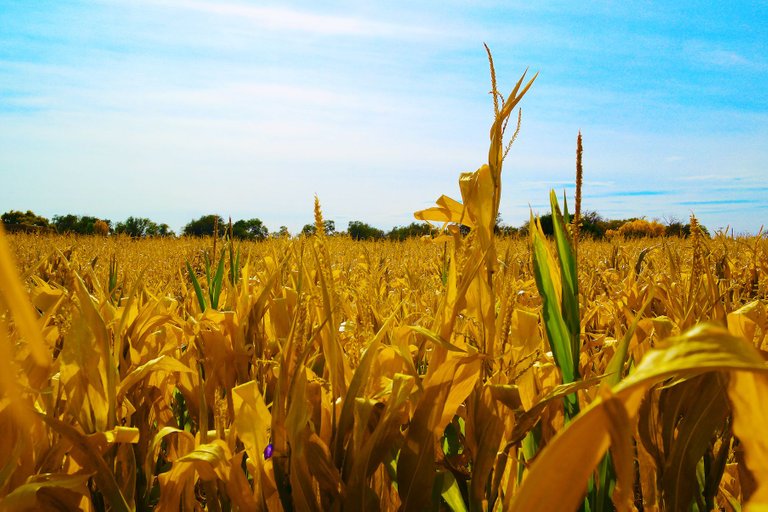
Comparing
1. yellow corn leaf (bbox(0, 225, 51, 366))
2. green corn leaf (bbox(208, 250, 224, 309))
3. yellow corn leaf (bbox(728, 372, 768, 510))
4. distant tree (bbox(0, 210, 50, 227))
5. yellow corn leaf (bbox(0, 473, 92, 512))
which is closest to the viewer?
yellow corn leaf (bbox(0, 225, 51, 366))

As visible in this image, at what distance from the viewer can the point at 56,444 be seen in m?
0.69

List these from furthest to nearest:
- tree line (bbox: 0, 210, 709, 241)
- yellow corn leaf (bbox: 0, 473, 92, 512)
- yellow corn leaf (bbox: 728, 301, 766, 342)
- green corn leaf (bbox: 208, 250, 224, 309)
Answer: tree line (bbox: 0, 210, 709, 241), green corn leaf (bbox: 208, 250, 224, 309), yellow corn leaf (bbox: 728, 301, 766, 342), yellow corn leaf (bbox: 0, 473, 92, 512)

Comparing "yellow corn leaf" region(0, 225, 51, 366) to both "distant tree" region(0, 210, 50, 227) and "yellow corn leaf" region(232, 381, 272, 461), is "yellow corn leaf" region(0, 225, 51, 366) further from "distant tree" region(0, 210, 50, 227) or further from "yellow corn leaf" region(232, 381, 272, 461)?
"distant tree" region(0, 210, 50, 227)

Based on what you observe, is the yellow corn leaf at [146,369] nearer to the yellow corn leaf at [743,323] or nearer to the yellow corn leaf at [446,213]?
the yellow corn leaf at [446,213]

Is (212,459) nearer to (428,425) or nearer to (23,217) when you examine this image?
(428,425)

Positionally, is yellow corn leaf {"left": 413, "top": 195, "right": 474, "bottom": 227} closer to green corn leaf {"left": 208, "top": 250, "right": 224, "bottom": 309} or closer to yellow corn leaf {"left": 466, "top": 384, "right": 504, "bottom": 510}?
yellow corn leaf {"left": 466, "top": 384, "right": 504, "bottom": 510}

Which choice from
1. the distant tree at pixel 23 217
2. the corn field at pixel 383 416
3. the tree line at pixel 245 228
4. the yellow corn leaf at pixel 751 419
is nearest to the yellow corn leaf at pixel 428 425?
the corn field at pixel 383 416

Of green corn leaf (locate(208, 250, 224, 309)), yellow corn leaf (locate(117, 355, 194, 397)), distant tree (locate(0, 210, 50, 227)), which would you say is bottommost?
yellow corn leaf (locate(117, 355, 194, 397))

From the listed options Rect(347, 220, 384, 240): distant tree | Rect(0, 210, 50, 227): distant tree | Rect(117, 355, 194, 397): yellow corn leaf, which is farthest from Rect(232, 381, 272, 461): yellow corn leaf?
Rect(0, 210, 50, 227): distant tree

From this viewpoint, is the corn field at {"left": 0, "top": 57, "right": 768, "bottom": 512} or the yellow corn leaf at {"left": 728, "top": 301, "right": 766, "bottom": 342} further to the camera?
the yellow corn leaf at {"left": 728, "top": 301, "right": 766, "bottom": 342}

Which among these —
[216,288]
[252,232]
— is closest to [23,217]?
[252,232]

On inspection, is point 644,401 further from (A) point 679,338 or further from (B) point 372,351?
(A) point 679,338

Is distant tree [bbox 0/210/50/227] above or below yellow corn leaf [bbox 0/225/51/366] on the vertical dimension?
above

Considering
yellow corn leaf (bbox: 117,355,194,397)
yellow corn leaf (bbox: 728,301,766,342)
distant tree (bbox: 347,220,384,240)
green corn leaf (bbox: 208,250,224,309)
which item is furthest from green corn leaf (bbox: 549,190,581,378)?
distant tree (bbox: 347,220,384,240)
